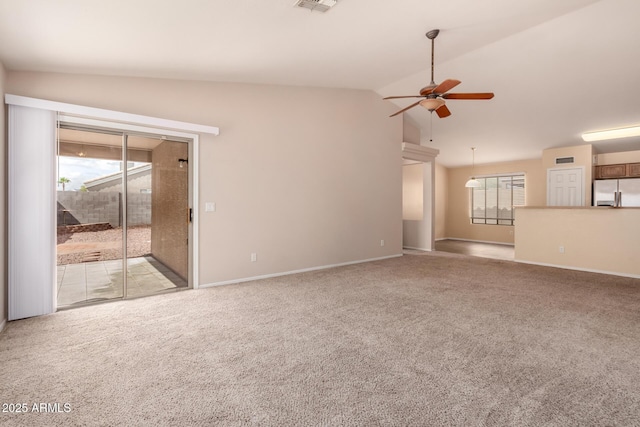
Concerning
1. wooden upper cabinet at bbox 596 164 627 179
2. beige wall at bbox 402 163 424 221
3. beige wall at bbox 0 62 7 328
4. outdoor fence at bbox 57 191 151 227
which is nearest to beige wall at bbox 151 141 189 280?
outdoor fence at bbox 57 191 151 227

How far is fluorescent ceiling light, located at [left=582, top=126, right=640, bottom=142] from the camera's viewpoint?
245 inches

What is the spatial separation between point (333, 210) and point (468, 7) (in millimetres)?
3538

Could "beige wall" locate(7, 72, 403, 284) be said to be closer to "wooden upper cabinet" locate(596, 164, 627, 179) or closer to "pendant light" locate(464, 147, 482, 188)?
"pendant light" locate(464, 147, 482, 188)

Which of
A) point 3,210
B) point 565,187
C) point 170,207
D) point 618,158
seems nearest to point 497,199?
point 565,187

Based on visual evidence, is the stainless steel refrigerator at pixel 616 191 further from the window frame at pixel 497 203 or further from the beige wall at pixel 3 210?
the beige wall at pixel 3 210

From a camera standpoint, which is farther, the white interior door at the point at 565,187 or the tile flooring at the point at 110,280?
the white interior door at the point at 565,187

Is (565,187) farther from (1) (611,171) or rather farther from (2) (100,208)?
(2) (100,208)

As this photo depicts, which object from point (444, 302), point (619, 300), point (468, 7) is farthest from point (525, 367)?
point (468, 7)

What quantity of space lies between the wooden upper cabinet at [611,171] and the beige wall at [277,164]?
17.1 feet

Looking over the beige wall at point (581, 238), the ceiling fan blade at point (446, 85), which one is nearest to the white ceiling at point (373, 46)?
the ceiling fan blade at point (446, 85)

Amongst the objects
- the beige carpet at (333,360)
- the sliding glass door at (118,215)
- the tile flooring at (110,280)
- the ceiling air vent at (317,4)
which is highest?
the ceiling air vent at (317,4)

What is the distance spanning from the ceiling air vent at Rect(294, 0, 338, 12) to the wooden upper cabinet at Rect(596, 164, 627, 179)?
820 cm

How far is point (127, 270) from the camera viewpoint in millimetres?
3846

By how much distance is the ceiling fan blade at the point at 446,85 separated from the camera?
3.23 m
